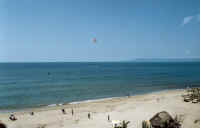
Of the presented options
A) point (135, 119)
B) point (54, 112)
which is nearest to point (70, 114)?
point (54, 112)

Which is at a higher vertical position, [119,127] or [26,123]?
[119,127]

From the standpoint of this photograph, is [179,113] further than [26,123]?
No

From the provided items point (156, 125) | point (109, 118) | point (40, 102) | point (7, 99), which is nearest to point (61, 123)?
point (109, 118)

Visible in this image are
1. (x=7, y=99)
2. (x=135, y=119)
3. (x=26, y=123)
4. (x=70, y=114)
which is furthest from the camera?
(x=7, y=99)

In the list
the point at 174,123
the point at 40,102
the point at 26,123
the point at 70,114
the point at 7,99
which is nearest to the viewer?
the point at 174,123

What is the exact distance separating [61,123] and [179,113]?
42.1ft

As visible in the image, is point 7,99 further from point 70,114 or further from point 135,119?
point 135,119

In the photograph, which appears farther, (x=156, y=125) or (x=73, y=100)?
(x=73, y=100)

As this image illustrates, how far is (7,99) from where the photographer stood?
34.7 meters

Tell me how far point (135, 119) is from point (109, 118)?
9.38 ft

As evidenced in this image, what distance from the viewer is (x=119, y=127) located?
15070mm

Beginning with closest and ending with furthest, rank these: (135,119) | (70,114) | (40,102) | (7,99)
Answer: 1. (135,119)
2. (70,114)
3. (40,102)
4. (7,99)

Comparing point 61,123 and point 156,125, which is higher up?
point 156,125

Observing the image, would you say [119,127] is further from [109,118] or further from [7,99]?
[7,99]
